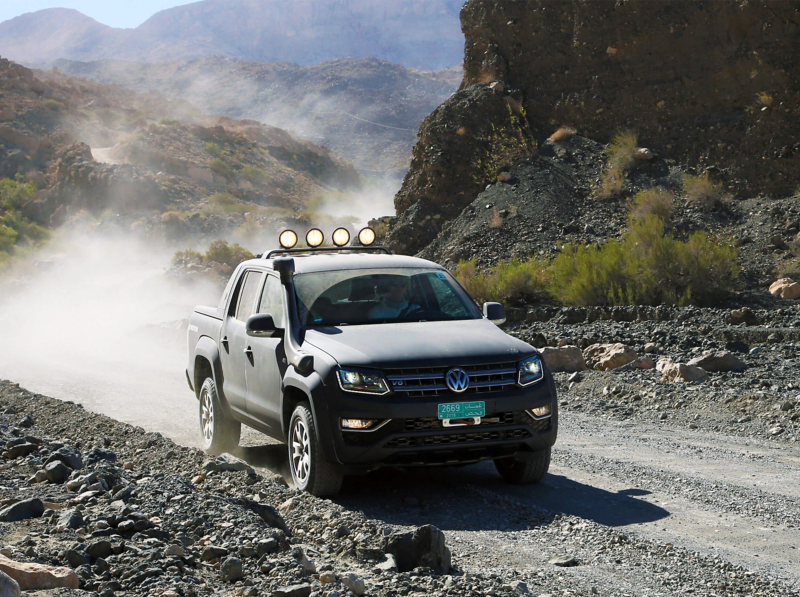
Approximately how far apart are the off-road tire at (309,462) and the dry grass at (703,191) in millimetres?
18953

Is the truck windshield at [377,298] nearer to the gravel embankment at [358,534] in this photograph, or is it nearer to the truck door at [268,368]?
the truck door at [268,368]

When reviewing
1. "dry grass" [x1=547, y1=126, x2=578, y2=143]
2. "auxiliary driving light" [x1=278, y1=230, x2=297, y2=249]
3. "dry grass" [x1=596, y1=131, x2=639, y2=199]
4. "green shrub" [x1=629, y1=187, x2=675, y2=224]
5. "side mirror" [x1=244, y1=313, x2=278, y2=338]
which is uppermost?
"dry grass" [x1=547, y1=126, x2=578, y2=143]

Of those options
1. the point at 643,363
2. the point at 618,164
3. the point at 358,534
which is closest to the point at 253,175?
the point at 618,164

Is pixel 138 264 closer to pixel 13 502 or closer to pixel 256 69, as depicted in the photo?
pixel 13 502

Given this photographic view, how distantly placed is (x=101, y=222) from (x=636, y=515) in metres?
53.6

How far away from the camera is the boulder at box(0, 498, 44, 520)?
5.86 meters

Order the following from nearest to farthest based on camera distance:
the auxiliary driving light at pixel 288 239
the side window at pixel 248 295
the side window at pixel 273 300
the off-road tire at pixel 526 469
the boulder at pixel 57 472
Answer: the boulder at pixel 57 472 < the off-road tire at pixel 526 469 < the side window at pixel 273 300 < the side window at pixel 248 295 < the auxiliary driving light at pixel 288 239

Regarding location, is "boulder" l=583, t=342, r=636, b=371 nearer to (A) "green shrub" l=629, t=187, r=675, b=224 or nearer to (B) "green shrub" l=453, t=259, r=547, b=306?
(B) "green shrub" l=453, t=259, r=547, b=306

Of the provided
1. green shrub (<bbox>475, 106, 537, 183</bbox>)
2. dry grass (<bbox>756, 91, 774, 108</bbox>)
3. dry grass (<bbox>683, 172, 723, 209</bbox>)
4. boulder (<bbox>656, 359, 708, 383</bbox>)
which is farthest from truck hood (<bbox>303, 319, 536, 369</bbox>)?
green shrub (<bbox>475, 106, 537, 183</bbox>)

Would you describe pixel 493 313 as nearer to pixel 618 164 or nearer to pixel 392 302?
pixel 392 302

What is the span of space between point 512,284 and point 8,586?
18718mm

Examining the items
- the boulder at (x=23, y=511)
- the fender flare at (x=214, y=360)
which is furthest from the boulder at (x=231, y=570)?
the fender flare at (x=214, y=360)

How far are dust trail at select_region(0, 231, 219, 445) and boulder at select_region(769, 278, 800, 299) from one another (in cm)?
1202

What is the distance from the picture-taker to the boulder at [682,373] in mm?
13094
